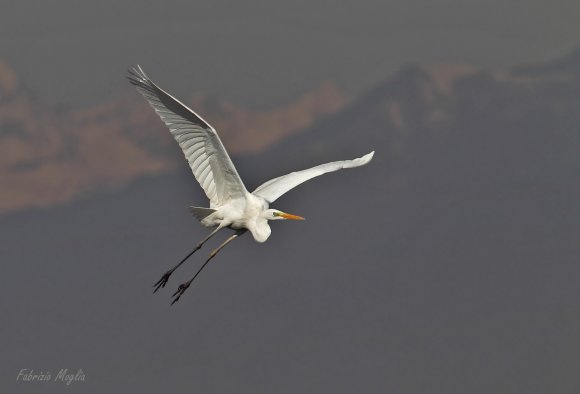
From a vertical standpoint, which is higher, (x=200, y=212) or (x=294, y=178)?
(x=294, y=178)

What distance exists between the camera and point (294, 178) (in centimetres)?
2367

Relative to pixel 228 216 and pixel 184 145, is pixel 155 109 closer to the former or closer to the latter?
pixel 184 145

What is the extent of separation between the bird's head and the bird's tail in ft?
3.18

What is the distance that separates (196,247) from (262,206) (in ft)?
4.80

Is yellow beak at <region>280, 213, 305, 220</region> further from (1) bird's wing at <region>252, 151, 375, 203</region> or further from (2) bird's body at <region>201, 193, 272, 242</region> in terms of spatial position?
(1) bird's wing at <region>252, 151, 375, 203</region>

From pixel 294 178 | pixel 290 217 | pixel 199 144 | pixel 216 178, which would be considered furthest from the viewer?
pixel 294 178

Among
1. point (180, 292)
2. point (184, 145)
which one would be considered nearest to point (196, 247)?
point (180, 292)

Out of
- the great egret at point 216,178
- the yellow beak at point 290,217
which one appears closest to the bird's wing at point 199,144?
the great egret at point 216,178

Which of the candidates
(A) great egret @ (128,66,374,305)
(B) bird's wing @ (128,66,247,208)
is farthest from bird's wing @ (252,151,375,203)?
(B) bird's wing @ (128,66,247,208)

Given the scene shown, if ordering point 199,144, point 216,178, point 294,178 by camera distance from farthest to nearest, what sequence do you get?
1. point 294,178
2. point 216,178
3. point 199,144

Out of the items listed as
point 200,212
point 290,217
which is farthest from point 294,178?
point 200,212

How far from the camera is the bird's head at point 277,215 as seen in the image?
22125 mm

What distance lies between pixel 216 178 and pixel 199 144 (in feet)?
3.30

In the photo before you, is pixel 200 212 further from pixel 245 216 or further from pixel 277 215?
pixel 277 215
